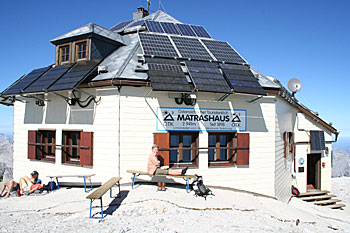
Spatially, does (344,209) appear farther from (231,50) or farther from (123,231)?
(123,231)

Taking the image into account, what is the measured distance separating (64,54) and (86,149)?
4.65 meters

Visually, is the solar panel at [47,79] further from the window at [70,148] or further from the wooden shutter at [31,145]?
the wooden shutter at [31,145]

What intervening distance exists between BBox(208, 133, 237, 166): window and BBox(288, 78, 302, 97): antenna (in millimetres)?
7326

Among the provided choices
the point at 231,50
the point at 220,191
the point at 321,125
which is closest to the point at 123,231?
the point at 220,191

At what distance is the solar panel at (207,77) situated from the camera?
375 inches

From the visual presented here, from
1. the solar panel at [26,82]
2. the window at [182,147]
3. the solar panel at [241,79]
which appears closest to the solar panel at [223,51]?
the solar panel at [241,79]

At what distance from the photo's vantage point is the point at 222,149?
36.8 ft

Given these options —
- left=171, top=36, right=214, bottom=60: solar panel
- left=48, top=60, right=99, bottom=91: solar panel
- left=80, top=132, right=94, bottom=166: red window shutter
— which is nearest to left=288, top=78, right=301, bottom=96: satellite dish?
left=171, top=36, right=214, bottom=60: solar panel

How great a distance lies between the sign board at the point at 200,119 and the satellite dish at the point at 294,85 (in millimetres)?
6741

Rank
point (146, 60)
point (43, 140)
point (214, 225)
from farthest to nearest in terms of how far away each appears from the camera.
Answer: point (43, 140) < point (146, 60) < point (214, 225)

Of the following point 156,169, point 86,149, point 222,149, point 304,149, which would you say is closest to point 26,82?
point 86,149

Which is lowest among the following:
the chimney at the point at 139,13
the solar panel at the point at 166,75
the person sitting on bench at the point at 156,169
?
the person sitting on bench at the point at 156,169

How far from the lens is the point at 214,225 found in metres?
6.93

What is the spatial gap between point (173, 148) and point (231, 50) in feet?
19.5
